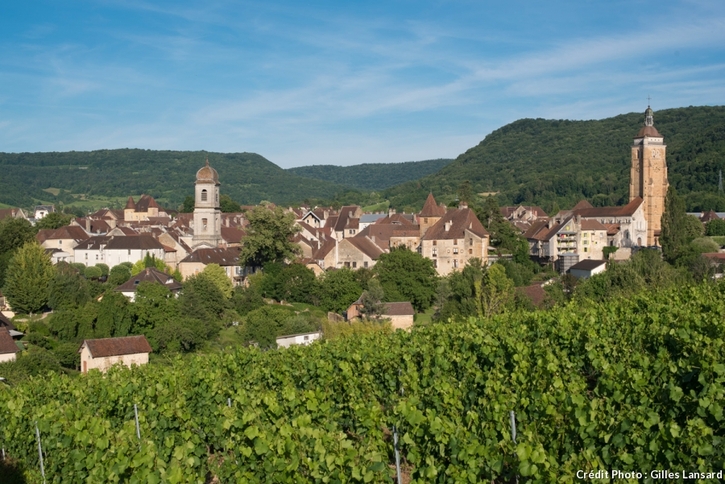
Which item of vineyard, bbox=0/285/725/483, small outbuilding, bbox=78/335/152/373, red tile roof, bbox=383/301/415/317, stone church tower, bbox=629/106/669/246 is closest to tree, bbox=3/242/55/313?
small outbuilding, bbox=78/335/152/373

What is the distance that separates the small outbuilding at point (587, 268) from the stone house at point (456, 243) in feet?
22.8

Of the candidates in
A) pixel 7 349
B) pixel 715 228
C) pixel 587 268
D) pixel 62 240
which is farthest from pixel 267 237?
pixel 715 228

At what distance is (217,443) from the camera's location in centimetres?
1409

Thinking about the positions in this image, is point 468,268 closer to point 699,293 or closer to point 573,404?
point 699,293

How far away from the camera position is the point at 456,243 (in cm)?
6075

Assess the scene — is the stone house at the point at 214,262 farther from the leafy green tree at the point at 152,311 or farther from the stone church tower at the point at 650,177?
the stone church tower at the point at 650,177

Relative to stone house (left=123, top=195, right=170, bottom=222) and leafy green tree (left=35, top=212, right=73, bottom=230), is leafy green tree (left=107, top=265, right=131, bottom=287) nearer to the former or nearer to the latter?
leafy green tree (left=35, top=212, right=73, bottom=230)

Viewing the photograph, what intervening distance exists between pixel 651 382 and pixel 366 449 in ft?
16.5

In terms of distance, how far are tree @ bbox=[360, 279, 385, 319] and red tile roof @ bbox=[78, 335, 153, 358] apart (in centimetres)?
1369

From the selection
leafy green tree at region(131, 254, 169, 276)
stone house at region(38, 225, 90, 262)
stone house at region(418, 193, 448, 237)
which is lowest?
leafy green tree at region(131, 254, 169, 276)

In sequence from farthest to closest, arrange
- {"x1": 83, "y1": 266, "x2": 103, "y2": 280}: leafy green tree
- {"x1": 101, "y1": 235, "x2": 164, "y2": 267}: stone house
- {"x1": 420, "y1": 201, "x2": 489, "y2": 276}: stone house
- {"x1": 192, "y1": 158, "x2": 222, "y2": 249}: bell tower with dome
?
{"x1": 101, "y1": 235, "x2": 164, "y2": 267}: stone house
{"x1": 192, "y1": 158, "x2": 222, "y2": 249}: bell tower with dome
{"x1": 83, "y1": 266, "x2": 103, "y2": 280}: leafy green tree
{"x1": 420, "y1": 201, "x2": 489, "y2": 276}: stone house

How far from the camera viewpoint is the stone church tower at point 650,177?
78125 mm

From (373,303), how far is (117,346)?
15697 mm

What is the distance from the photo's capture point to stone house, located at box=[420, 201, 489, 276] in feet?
197
